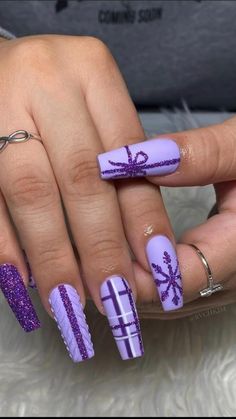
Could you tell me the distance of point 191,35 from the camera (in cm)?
79

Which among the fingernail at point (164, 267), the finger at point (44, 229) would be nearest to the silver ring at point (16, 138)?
the finger at point (44, 229)

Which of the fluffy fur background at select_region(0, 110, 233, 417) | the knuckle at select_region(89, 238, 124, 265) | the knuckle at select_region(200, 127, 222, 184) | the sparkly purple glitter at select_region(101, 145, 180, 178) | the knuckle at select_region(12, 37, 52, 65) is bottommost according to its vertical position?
the fluffy fur background at select_region(0, 110, 233, 417)

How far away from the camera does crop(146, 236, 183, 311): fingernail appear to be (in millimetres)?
456

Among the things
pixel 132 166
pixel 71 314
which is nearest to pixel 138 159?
pixel 132 166

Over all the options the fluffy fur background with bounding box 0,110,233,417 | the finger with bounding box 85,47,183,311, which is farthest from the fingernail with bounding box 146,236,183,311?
the fluffy fur background with bounding box 0,110,233,417

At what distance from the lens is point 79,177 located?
0.45m

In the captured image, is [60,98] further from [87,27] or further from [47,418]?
[87,27]

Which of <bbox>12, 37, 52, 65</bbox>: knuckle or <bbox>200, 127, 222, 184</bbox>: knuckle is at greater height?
<bbox>12, 37, 52, 65</bbox>: knuckle

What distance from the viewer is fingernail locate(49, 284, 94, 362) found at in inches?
17.8

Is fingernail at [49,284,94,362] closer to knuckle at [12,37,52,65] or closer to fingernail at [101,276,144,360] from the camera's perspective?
fingernail at [101,276,144,360]

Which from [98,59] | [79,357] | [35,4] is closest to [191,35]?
[35,4]

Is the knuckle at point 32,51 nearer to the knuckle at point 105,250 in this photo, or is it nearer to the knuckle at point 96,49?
the knuckle at point 96,49

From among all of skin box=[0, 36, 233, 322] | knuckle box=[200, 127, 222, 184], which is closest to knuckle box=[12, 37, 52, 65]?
skin box=[0, 36, 233, 322]

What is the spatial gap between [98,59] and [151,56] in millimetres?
345
